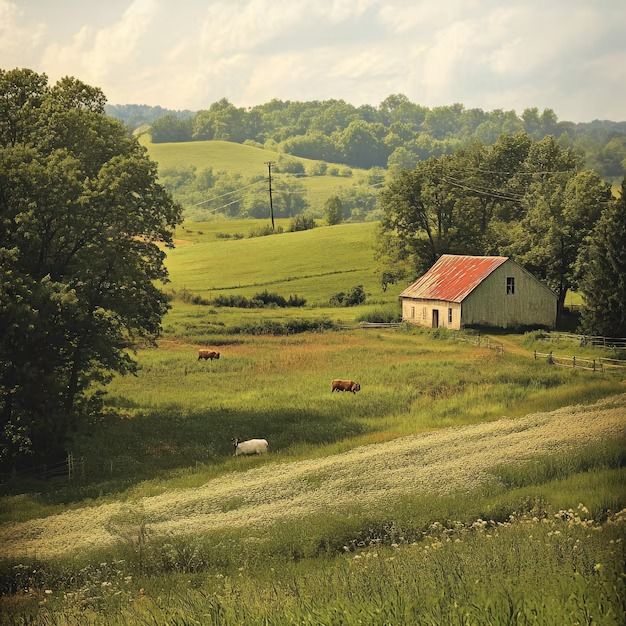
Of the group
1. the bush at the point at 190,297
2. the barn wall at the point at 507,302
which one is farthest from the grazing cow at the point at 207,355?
the bush at the point at 190,297

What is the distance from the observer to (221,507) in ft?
74.5

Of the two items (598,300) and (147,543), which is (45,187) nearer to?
(147,543)

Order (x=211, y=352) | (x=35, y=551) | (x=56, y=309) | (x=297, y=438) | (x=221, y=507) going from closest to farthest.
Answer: (x=35, y=551) < (x=221, y=507) < (x=56, y=309) < (x=297, y=438) < (x=211, y=352)

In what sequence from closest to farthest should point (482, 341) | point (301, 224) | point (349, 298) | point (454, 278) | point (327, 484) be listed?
point (327, 484) → point (482, 341) → point (454, 278) → point (349, 298) → point (301, 224)

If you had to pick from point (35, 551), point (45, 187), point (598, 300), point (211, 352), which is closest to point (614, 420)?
point (35, 551)

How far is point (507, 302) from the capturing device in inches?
2803

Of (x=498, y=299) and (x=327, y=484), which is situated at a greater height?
(x=498, y=299)

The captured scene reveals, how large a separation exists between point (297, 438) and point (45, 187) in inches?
578

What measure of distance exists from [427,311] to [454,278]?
4060 millimetres

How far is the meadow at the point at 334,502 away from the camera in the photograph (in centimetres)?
1065

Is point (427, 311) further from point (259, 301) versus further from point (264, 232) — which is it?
point (264, 232)

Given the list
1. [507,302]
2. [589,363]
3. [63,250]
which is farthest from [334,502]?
[507,302]

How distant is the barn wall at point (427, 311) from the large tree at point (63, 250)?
3740 cm

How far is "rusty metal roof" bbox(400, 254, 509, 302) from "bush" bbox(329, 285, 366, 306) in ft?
46.6
